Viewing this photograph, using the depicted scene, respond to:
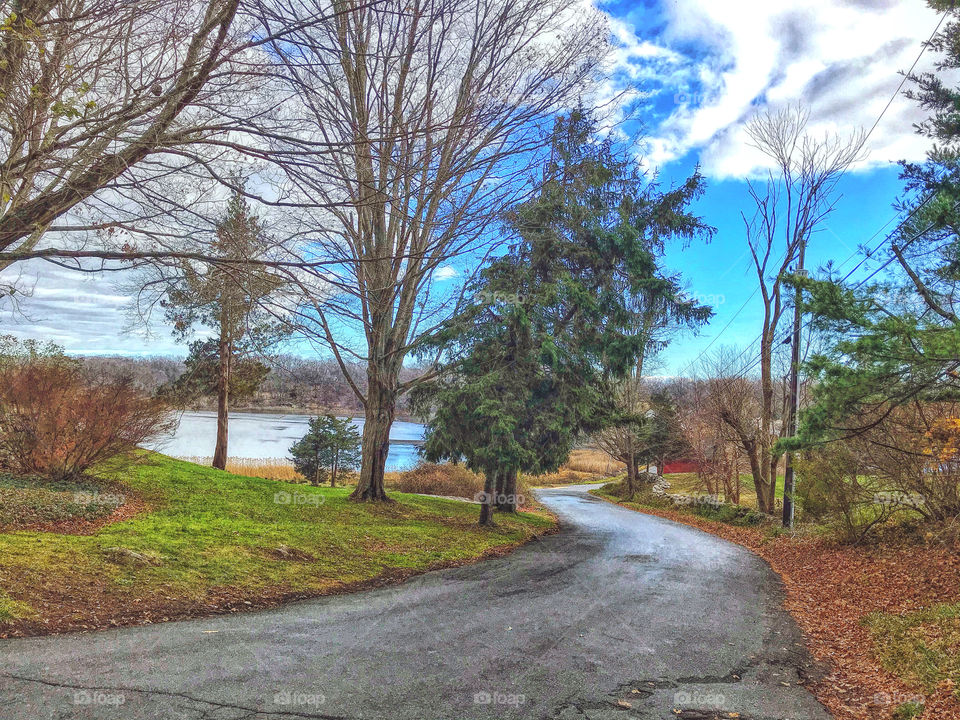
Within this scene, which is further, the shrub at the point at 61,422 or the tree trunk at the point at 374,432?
the tree trunk at the point at 374,432

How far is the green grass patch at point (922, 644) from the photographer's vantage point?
527cm

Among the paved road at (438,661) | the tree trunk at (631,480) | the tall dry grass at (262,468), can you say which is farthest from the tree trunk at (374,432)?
the tree trunk at (631,480)

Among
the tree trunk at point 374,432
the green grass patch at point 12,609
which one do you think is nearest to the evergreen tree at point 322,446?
the tree trunk at point 374,432

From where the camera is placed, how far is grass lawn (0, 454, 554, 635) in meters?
5.80

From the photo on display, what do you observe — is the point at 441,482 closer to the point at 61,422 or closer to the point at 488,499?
the point at 488,499

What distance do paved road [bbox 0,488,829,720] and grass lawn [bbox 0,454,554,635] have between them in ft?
1.90

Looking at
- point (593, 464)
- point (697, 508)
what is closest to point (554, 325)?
point (697, 508)

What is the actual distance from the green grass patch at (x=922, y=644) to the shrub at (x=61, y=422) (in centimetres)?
1221

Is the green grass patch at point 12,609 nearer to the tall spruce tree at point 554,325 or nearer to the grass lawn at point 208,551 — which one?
the grass lawn at point 208,551

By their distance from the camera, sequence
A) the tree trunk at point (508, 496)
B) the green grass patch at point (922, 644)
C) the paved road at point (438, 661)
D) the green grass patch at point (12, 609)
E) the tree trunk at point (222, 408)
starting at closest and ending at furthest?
the paved road at point (438, 661) → the green grass patch at point (12, 609) → the green grass patch at point (922, 644) → the tree trunk at point (508, 496) → the tree trunk at point (222, 408)

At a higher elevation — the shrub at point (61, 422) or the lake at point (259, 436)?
the shrub at point (61, 422)

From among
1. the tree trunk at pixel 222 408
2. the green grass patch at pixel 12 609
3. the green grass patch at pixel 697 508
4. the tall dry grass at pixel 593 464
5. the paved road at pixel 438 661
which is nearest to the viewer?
the paved road at pixel 438 661

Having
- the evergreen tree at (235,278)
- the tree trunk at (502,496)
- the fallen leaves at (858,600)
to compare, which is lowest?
the tree trunk at (502,496)

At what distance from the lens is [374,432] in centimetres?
1582
